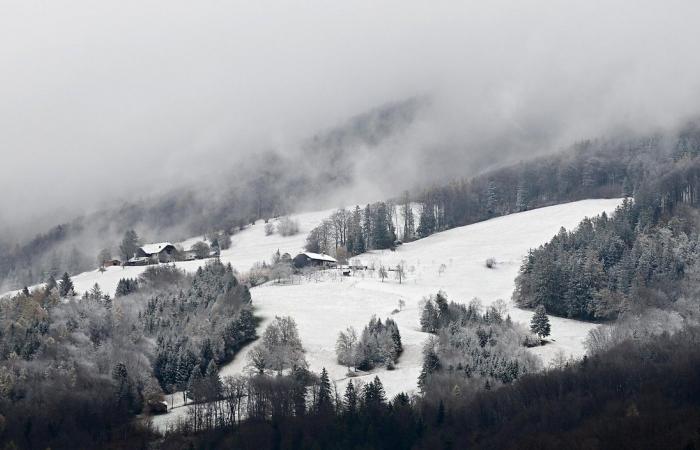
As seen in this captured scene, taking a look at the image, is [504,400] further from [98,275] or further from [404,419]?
[98,275]

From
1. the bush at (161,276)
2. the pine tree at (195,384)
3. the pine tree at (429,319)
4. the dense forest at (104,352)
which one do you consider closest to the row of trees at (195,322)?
the dense forest at (104,352)

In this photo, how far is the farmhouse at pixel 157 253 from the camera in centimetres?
18800

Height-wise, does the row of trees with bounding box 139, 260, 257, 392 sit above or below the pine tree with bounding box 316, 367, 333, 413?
above

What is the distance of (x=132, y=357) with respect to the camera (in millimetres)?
114125

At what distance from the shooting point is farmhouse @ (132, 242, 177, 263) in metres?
188

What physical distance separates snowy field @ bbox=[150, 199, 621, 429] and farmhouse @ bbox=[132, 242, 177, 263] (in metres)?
15.0

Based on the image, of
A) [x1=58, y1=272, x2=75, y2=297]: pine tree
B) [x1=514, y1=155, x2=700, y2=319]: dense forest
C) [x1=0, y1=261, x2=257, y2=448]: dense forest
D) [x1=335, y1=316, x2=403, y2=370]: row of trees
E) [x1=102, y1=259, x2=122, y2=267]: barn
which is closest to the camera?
[x1=0, y1=261, x2=257, y2=448]: dense forest

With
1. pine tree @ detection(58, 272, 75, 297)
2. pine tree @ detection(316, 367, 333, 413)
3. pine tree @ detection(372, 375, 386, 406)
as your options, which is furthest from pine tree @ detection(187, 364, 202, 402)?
pine tree @ detection(58, 272, 75, 297)

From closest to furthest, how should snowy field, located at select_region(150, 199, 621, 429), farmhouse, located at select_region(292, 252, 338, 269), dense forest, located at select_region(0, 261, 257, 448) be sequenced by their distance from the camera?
dense forest, located at select_region(0, 261, 257, 448), snowy field, located at select_region(150, 199, 621, 429), farmhouse, located at select_region(292, 252, 338, 269)

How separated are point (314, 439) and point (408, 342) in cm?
2857

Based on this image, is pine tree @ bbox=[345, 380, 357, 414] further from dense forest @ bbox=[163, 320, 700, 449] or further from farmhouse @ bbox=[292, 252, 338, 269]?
farmhouse @ bbox=[292, 252, 338, 269]

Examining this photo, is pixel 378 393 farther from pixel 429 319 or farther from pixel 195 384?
pixel 429 319

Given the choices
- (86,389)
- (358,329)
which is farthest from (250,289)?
(86,389)

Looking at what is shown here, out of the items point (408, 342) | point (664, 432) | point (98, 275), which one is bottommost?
point (664, 432)
